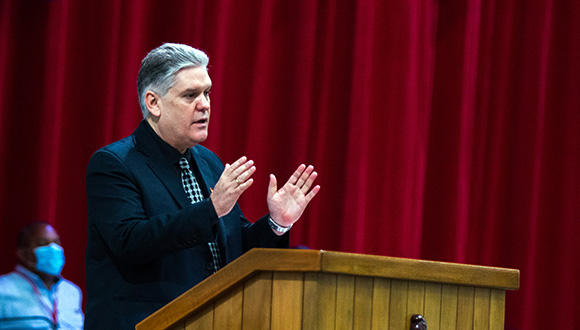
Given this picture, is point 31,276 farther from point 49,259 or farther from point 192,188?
point 192,188

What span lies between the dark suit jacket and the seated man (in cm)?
126

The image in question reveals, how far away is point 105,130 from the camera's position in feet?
10.1

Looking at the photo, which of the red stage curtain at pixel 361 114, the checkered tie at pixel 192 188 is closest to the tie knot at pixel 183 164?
the checkered tie at pixel 192 188

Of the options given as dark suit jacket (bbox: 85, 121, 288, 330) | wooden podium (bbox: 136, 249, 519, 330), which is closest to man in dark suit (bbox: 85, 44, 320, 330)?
dark suit jacket (bbox: 85, 121, 288, 330)

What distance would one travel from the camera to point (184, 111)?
5.56ft

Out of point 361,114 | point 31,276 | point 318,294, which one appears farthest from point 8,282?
point 318,294

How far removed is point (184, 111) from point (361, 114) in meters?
1.89

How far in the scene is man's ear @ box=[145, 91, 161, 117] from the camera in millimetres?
1715

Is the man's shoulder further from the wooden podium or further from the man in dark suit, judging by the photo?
the wooden podium

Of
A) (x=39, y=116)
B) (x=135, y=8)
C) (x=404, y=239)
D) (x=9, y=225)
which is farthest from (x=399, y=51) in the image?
(x=9, y=225)

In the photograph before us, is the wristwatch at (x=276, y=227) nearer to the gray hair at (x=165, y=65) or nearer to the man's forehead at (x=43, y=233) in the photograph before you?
the gray hair at (x=165, y=65)

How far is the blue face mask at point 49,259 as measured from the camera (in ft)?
9.21

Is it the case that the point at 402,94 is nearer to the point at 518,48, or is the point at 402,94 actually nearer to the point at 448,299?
the point at 518,48

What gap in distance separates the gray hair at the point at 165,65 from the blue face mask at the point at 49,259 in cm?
134
